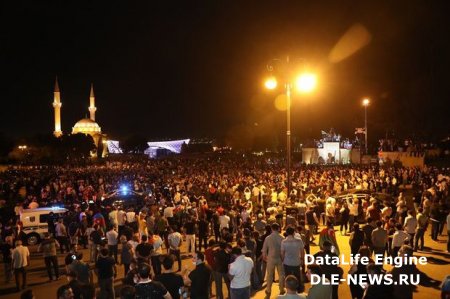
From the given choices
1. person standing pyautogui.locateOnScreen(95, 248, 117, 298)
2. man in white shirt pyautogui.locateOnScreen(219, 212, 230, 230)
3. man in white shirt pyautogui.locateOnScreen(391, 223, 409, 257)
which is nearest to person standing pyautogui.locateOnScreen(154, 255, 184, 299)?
person standing pyautogui.locateOnScreen(95, 248, 117, 298)

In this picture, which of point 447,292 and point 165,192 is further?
point 165,192

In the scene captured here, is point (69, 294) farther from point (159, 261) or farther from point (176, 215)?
point (176, 215)

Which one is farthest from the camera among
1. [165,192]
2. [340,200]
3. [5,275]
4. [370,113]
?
[370,113]

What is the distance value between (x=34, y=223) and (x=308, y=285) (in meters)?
10.7

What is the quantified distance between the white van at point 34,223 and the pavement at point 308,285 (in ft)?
4.71

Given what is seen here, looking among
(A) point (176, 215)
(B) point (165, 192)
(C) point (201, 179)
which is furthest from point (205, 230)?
(C) point (201, 179)

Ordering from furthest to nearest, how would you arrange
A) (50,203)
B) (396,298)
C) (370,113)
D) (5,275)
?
(370,113) → (50,203) → (5,275) → (396,298)

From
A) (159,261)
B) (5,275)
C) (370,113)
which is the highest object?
(370,113)

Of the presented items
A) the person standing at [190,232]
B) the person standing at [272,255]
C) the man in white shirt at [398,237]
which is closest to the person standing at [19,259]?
the person standing at [190,232]

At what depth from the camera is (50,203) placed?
2184 cm

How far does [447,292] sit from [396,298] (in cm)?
85

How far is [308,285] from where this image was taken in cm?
1024

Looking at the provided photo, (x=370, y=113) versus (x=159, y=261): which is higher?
(x=370, y=113)

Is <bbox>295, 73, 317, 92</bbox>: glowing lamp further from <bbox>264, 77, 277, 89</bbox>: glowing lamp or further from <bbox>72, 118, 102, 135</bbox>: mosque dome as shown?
<bbox>72, 118, 102, 135</bbox>: mosque dome
